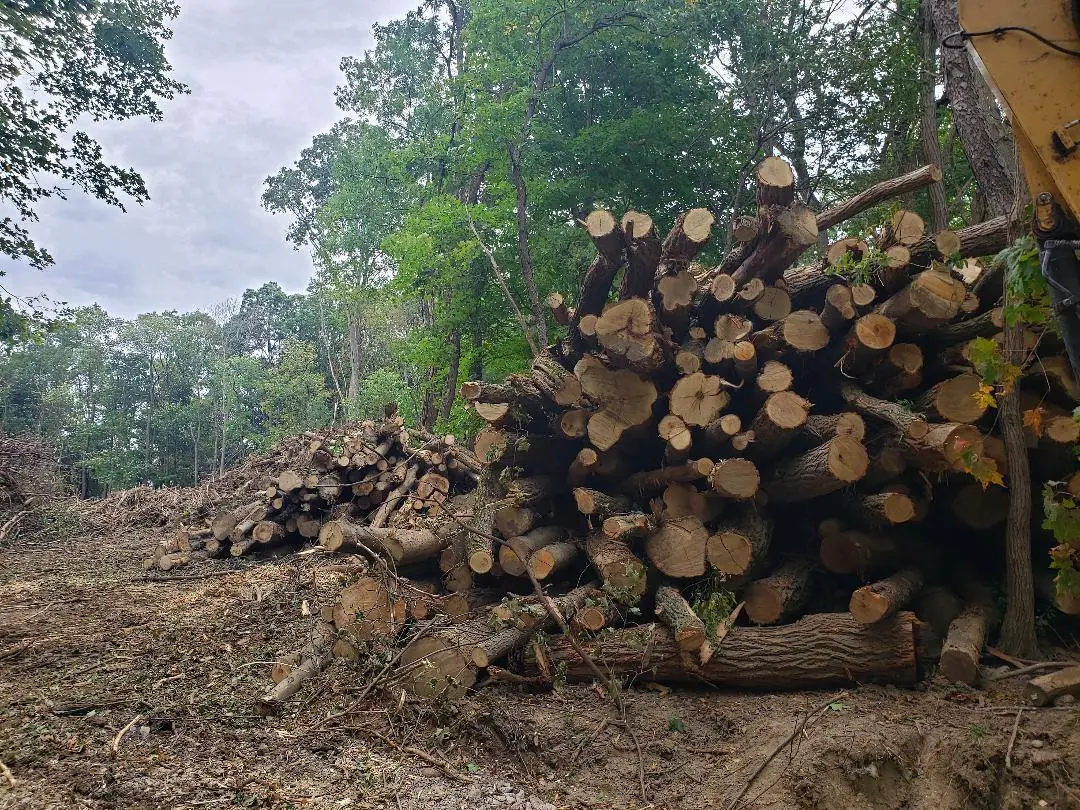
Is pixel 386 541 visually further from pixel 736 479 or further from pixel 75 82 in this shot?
pixel 75 82

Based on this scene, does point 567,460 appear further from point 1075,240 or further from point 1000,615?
point 1075,240

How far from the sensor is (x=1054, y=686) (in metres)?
2.74

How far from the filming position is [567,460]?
514cm

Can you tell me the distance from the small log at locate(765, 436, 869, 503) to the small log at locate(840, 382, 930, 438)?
0.77 ft

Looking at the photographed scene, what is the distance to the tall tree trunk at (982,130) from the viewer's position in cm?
493

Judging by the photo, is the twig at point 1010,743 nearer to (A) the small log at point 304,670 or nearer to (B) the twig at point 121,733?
(A) the small log at point 304,670

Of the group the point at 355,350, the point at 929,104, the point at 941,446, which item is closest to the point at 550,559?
the point at 941,446

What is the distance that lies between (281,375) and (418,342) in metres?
15.0

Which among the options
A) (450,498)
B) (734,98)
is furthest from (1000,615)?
(734,98)

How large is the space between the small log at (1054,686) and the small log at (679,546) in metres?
1.66

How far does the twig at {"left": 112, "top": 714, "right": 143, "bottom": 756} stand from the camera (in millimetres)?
2819

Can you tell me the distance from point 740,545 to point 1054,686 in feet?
5.06

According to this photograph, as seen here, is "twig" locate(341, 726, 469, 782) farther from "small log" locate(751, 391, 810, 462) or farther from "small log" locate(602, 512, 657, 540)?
"small log" locate(751, 391, 810, 462)

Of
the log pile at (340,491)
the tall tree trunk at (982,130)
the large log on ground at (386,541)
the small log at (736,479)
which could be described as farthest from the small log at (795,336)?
the log pile at (340,491)
